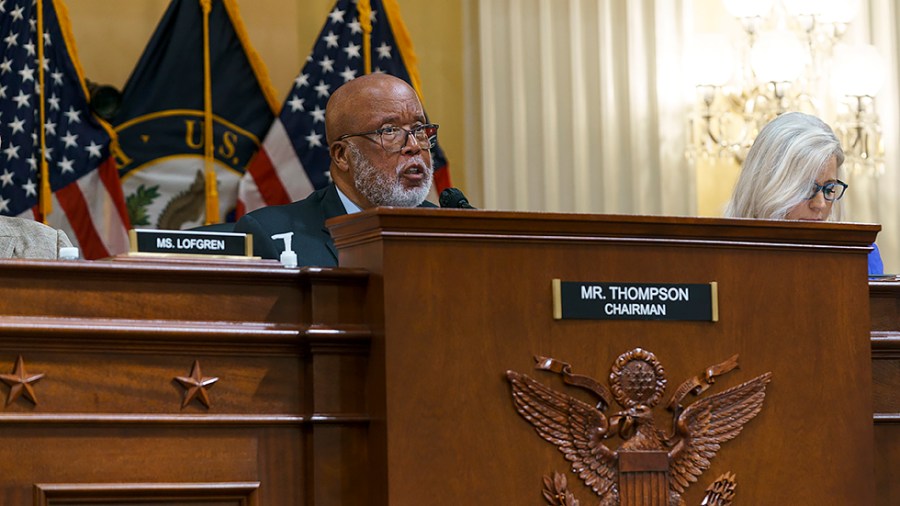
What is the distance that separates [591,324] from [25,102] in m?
3.96

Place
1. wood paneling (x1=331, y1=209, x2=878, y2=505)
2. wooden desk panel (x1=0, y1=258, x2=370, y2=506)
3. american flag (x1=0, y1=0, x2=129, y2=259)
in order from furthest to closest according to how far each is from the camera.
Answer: american flag (x1=0, y1=0, x2=129, y2=259) → wood paneling (x1=331, y1=209, x2=878, y2=505) → wooden desk panel (x1=0, y1=258, x2=370, y2=506)

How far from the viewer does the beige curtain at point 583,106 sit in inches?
259

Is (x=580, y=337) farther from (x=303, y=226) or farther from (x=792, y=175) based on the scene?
(x=303, y=226)

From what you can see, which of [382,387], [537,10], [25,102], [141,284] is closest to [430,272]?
[382,387]

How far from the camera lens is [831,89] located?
6.72 metres

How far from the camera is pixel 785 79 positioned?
655 centimetres

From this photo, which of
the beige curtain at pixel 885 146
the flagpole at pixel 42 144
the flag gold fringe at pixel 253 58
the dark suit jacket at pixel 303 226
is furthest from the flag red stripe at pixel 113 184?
the beige curtain at pixel 885 146

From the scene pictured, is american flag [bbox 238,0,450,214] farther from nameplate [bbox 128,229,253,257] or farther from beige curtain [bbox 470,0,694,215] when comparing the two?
nameplate [bbox 128,229,253,257]

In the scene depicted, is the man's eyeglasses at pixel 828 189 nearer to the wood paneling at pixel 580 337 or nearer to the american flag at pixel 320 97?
the wood paneling at pixel 580 337

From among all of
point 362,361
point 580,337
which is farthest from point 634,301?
point 362,361

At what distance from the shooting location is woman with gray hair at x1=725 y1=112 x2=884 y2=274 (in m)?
3.95

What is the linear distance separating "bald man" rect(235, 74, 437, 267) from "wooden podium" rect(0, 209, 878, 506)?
1602 mm

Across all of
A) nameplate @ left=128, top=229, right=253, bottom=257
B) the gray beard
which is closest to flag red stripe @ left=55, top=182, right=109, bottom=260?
the gray beard

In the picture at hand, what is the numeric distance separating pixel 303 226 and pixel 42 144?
214 cm
